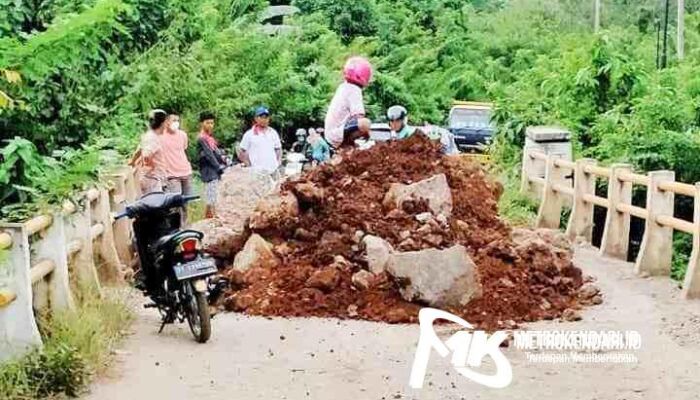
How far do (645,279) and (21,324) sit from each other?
6682mm

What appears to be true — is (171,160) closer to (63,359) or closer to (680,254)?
(680,254)

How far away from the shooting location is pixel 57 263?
8.84 metres

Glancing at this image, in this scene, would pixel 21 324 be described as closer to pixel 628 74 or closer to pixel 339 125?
pixel 339 125

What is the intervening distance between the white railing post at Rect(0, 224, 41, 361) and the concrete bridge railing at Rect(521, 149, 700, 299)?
593 cm

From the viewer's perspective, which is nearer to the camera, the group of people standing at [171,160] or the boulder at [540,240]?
the boulder at [540,240]

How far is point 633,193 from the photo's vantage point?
15.0 m

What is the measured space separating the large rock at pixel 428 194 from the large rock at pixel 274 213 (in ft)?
2.95

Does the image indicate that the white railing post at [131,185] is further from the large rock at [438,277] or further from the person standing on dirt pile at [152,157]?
the large rock at [438,277]

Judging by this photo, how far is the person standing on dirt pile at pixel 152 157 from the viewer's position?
12.9 metres

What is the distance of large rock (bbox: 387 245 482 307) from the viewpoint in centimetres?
1012

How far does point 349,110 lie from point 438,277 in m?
3.06

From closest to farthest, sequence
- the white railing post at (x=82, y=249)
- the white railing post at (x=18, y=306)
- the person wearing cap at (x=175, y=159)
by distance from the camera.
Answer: the white railing post at (x=18, y=306) → the white railing post at (x=82, y=249) → the person wearing cap at (x=175, y=159)
